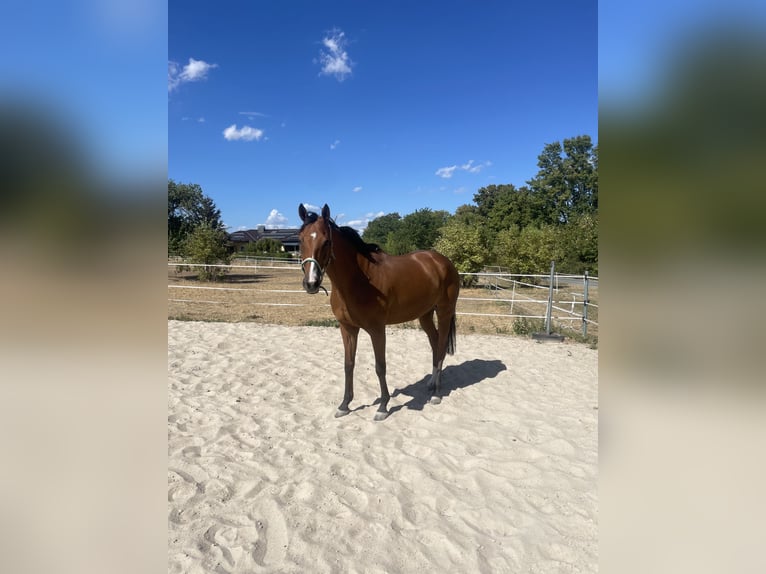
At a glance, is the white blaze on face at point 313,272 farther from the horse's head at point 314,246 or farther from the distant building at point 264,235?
the distant building at point 264,235

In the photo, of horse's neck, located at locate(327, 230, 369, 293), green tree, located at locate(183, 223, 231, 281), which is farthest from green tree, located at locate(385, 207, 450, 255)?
horse's neck, located at locate(327, 230, 369, 293)

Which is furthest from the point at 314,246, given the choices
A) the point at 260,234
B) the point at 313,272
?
the point at 260,234

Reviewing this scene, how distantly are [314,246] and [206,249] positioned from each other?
19313 millimetres

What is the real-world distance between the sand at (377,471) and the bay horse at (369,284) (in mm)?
522

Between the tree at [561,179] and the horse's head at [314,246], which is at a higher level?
the tree at [561,179]

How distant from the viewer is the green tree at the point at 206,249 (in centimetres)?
1983

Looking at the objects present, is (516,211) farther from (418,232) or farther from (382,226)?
(382,226)

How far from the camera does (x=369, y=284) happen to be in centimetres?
349
